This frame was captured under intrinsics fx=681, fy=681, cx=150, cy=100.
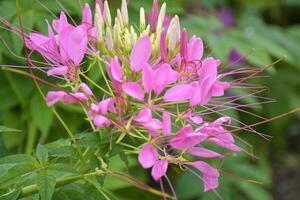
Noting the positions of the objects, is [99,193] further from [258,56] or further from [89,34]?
[258,56]

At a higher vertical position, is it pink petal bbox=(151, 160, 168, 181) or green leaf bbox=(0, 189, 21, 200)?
pink petal bbox=(151, 160, 168, 181)

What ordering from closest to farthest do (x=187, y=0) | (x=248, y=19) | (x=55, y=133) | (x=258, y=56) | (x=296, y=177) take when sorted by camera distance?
(x=55, y=133)
(x=258, y=56)
(x=187, y=0)
(x=248, y=19)
(x=296, y=177)

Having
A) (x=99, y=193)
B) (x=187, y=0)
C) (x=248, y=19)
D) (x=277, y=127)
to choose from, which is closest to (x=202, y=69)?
(x=99, y=193)

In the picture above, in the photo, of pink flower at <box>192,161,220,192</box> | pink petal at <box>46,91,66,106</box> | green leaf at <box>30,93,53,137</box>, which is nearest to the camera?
pink petal at <box>46,91,66,106</box>

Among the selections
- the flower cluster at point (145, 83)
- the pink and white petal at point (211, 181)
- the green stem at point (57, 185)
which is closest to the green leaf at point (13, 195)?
the green stem at point (57, 185)

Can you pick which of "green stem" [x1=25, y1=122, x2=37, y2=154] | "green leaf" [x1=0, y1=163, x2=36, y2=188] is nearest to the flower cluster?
"green leaf" [x1=0, y1=163, x2=36, y2=188]

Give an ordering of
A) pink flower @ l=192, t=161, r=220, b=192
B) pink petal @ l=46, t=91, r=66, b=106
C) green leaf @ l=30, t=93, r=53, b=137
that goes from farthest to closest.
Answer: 1. green leaf @ l=30, t=93, r=53, b=137
2. pink flower @ l=192, t=161, r=220, b=192
3. pink petal @ l=46, t=91, r=66, b=106

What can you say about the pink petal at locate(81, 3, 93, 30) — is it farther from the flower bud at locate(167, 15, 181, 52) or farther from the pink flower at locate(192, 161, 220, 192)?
the pink flower at locate(192, 161, 220, 192)
